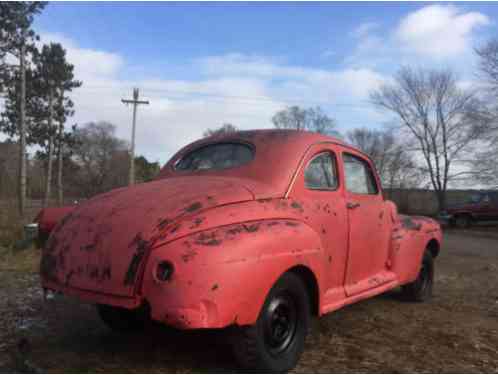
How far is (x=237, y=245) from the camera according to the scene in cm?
277

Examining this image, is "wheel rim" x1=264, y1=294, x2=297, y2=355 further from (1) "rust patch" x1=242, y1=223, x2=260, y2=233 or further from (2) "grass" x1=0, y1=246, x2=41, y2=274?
(2) "grass" x1=0, y1=246, x2=41, y2=274

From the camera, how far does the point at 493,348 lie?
3.86 metres

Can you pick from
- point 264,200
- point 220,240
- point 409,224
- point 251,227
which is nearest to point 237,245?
point 220,240

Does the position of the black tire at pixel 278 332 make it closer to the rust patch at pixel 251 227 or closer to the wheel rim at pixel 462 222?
the rust patch at pixel 251 227

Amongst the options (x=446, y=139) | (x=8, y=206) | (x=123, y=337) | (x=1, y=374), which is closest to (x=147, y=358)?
(x=123, y=337)

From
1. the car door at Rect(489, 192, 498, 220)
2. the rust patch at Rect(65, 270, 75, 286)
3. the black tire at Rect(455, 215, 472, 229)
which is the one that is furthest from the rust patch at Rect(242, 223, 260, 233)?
the car door at Rect(489, 192, 498, 220)

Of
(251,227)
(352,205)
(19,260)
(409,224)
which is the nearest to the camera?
(251,227)

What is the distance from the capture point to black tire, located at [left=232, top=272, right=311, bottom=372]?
286 cm

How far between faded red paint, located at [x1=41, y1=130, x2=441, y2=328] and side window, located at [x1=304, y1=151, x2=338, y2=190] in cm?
7

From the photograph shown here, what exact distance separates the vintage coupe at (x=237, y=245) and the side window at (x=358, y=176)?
0.03 m

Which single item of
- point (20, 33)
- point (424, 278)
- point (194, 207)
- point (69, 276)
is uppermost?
point (20, 33)

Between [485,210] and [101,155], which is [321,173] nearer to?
[485,210]

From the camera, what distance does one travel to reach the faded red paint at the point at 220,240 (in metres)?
Answer: 2.64

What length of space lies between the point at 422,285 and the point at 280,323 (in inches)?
120
